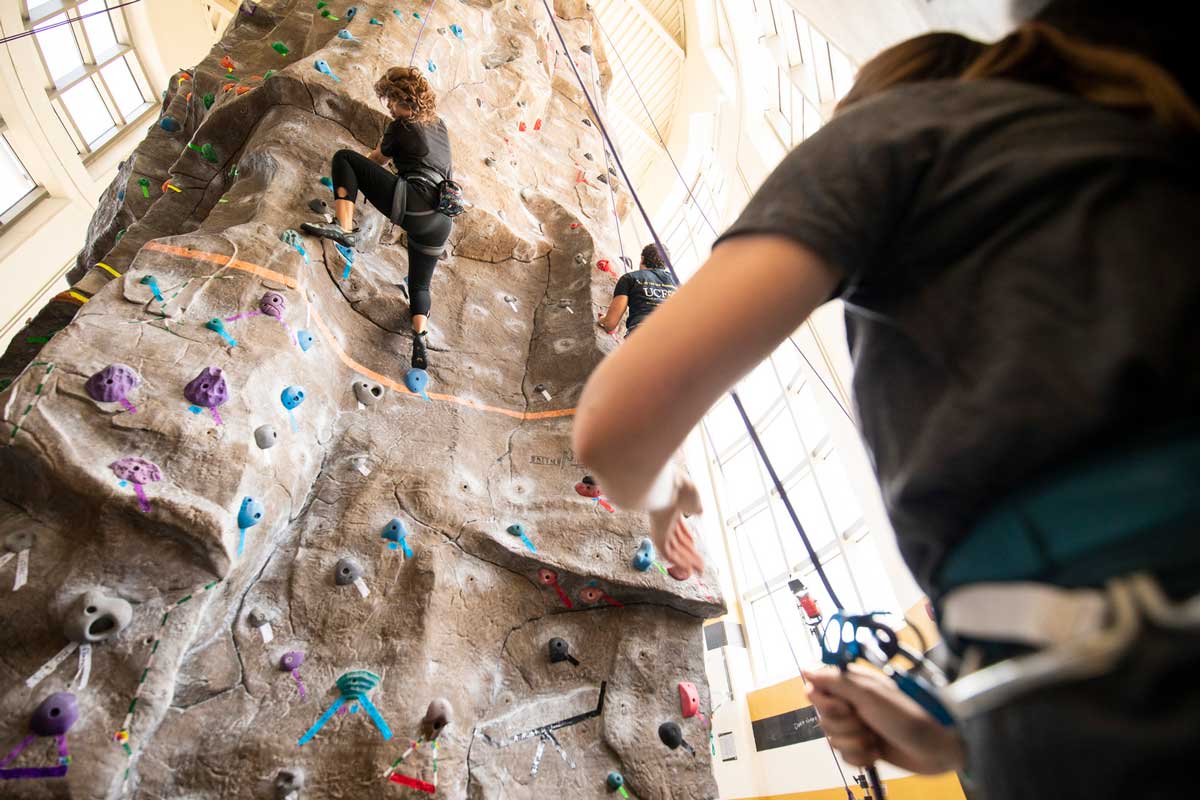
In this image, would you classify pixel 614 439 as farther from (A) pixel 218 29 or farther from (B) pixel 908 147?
(A) pixel 218 29

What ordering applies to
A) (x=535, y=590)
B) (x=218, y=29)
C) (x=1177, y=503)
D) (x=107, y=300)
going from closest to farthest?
1. (x=1177, y=503)
2. (x=107, y=300)
3. (x=535, y=590)
4. (x=218, y=29)

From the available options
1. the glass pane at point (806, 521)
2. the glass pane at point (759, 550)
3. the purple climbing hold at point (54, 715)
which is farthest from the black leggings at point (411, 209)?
the glass pane at point (759, 550)

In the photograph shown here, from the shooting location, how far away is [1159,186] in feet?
1.20

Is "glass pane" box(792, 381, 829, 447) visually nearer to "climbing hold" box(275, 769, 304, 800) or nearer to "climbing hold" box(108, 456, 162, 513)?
"climbing hold" box(275, 769, 304, 800)

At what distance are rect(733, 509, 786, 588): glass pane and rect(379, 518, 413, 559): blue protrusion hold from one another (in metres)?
5.73

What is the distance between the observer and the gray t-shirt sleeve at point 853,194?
0.41m

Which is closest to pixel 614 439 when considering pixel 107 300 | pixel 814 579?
pixel 107 300

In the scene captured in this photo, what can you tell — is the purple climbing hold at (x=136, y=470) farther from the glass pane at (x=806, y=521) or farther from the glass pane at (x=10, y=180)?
the glass pane at (x=10, y=180)

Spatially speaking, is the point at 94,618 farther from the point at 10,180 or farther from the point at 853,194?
the point at 10,180

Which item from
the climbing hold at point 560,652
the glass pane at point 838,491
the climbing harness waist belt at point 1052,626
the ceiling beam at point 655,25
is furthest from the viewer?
the ceiling beam at point 655,25

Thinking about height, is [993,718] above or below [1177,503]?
below

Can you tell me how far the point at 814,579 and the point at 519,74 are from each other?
19.7 feet

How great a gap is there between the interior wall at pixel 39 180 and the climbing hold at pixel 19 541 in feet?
22.6

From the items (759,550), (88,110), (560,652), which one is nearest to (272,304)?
(560,652)
